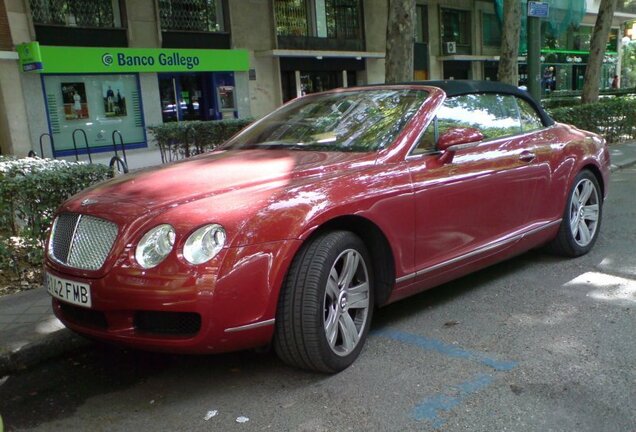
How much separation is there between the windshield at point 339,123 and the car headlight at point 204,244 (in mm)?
1244

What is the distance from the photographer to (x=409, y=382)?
319 cm

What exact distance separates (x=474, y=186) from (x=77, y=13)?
1517cm

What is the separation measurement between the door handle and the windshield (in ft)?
3.14

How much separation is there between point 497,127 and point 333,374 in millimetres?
2424

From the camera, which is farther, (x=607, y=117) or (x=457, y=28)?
(x=457, y=28)

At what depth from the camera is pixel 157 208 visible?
2965mm

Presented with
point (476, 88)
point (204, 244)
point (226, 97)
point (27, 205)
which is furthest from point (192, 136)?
point (226, 97)

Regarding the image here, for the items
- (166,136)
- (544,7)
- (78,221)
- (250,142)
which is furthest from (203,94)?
(78,221)

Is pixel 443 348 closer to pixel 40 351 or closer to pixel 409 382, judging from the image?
pixel 409 382

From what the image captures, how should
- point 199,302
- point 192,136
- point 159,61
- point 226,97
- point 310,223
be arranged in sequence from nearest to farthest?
1. point 199,302
2. point 310,223
3. point 192,136
4. point 159,61
5. point 226,97

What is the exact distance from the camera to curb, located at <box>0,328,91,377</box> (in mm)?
3621

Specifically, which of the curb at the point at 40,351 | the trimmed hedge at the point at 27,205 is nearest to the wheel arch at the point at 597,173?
the curb at the point at 40,351

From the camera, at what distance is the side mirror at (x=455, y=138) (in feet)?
12.5

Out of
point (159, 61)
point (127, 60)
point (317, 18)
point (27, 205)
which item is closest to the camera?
point (27, 205)
